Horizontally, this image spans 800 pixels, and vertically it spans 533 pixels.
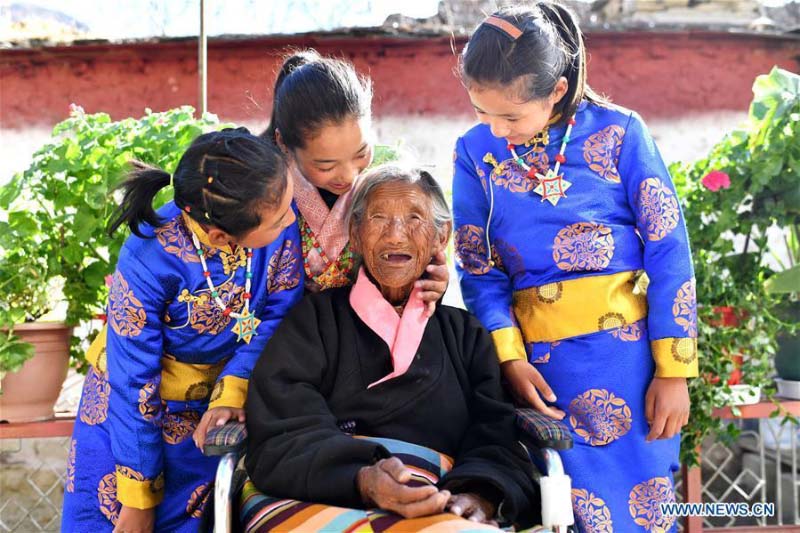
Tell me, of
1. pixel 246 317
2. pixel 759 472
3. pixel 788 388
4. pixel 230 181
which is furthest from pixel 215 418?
pixel 759 472

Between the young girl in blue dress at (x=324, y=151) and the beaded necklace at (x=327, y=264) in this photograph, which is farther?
the beaded necklace at (x=327, y=264)

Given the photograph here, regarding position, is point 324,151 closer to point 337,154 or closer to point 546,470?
point 337,154

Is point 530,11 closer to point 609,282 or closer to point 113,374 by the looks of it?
point 609,282

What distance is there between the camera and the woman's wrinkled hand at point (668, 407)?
261cm

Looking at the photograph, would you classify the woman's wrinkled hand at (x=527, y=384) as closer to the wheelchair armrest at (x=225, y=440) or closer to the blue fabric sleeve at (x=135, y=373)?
the wheelchair armrest at (x=225, y=440)

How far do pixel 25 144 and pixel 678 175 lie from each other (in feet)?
20.1

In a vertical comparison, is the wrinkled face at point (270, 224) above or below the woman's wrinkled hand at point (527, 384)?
above

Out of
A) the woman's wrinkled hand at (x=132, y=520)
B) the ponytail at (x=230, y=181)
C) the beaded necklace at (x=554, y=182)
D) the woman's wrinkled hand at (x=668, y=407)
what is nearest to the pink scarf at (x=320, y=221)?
the ponytail at (x=230, y=181)

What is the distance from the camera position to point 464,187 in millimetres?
2951

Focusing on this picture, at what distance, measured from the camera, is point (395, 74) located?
24.9ft

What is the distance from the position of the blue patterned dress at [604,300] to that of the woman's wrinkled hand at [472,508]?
0.47 m

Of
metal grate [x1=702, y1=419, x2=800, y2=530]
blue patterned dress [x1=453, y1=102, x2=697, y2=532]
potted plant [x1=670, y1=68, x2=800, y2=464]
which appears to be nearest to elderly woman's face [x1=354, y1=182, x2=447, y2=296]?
blue patterned dress [x1=453, y1=102, x2=697, y2=532]

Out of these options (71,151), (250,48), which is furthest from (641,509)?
(250,48)

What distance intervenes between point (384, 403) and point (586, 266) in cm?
81
